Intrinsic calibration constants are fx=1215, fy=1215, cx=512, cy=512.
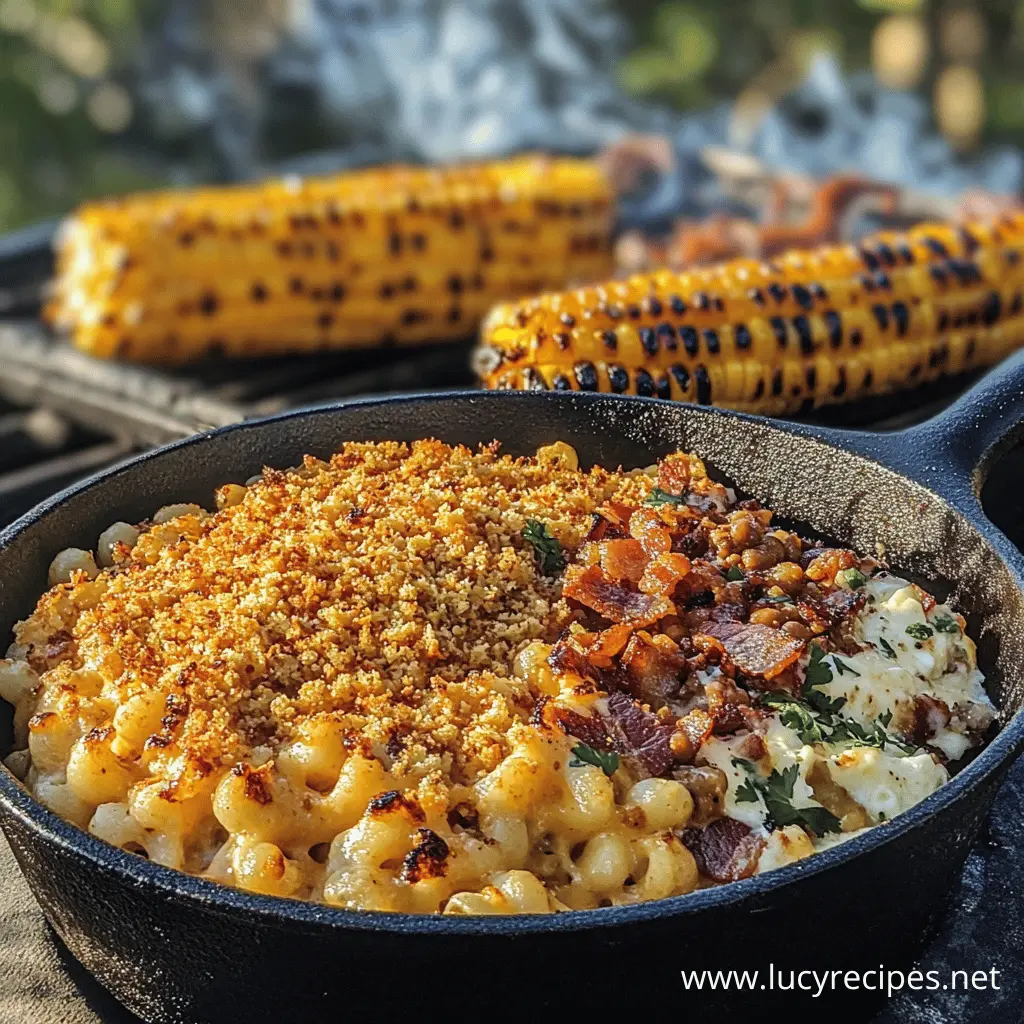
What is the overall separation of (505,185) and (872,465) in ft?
8.29

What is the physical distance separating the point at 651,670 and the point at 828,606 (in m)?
0.34

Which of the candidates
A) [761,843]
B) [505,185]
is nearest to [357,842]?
[761,843]

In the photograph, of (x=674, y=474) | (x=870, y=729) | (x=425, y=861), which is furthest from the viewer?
(x=674, y=474)

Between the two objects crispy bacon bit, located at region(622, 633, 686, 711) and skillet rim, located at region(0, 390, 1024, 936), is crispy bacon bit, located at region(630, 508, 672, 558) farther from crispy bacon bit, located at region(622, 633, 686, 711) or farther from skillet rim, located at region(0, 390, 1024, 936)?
skillet rim, located at region(0, 390, 1024, 936)

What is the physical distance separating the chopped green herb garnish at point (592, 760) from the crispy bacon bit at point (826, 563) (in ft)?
1.90

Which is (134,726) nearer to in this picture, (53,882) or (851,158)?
(53,882)

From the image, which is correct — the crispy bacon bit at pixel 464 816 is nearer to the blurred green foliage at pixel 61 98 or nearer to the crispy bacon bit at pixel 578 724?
the crispy bacon bit at pixel 578 724

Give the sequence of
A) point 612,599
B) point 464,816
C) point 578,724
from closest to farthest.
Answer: point 464,816 < point 578,724 < point 612,599

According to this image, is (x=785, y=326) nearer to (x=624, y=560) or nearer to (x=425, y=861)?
(x=624, y=560)

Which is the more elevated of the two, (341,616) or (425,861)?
(341,616)

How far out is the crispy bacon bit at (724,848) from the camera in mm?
1524

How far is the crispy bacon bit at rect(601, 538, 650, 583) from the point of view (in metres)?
1.92

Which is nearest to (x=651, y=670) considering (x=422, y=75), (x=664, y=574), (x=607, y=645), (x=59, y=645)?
(x=607, y=645)

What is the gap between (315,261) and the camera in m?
3.93
